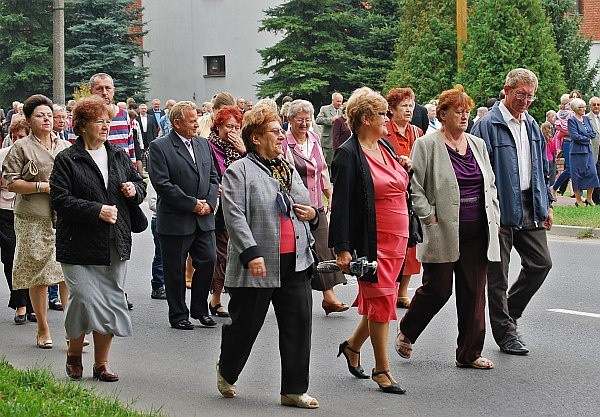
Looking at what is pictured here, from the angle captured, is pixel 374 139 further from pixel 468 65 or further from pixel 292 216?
pixel 468 65

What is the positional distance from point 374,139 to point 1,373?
291 cm

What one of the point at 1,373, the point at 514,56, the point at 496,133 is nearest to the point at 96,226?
the point at 1,373

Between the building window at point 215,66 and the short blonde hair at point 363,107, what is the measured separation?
39.5 meters

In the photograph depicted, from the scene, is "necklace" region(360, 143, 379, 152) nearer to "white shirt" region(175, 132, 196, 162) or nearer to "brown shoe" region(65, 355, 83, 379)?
"brown shoe" region(65, 355, 83, 379)

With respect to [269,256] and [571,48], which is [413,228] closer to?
[269,256]

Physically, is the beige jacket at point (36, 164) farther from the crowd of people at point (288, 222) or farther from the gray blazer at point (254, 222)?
the gray blazer at point (254, 222)

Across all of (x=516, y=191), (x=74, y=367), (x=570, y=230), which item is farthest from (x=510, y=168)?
(x=570, y=230)

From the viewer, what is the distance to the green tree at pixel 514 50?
26125 millimetres

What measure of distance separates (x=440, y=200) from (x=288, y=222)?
1.39 m

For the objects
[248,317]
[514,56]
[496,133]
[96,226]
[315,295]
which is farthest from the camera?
[514,56]

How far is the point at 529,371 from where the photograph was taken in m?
8.70

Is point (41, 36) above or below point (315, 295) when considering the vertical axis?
above

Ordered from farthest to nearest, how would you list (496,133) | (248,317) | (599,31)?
(599,31) < (496,133) < (248,317)

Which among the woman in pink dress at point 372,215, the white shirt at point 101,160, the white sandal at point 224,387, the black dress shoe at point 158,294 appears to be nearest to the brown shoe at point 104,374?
the white sandal at point 224,387
